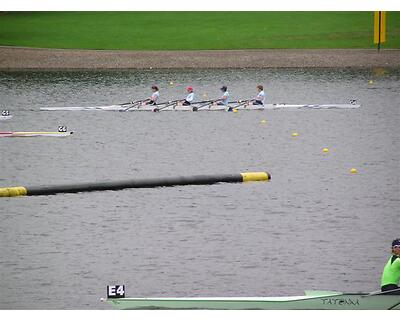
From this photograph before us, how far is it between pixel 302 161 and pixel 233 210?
7.48 metres

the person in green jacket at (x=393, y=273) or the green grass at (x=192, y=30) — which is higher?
the green grass at (x=192, y=30)

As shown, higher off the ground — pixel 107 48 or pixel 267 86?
pixel 107 48

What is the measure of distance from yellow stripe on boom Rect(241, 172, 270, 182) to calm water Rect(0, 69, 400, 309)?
627 mm

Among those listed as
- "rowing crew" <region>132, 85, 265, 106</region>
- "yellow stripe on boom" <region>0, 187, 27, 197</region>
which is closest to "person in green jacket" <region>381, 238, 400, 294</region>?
"yellow stripe on boom" <region>0, 187, 27, 197</region>

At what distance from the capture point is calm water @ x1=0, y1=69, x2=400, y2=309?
70.0ft

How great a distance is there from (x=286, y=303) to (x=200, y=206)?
31.4ft

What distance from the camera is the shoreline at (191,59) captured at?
54062 mm

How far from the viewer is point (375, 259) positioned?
22469 mm

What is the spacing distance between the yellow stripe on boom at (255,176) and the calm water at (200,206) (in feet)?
2.06

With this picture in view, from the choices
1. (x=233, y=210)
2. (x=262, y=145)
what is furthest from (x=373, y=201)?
(x=262, y=145)

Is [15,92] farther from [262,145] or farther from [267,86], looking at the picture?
[262,145]

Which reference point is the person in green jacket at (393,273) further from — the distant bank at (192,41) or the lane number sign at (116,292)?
the distant bank at (192,41)

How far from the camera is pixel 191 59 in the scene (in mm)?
57562

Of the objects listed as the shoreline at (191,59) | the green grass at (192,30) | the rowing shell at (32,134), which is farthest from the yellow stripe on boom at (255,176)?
the green grass at (192,30)
